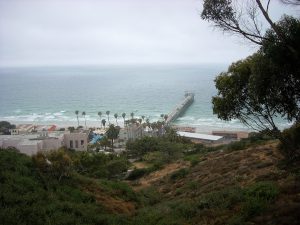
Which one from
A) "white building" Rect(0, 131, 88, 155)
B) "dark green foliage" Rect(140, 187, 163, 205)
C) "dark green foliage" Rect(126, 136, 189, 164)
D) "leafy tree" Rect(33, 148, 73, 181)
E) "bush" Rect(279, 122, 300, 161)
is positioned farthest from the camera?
"white building" Rect(0, 131, 88, 155)

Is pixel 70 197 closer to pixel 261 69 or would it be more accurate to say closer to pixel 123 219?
pixel 123 219

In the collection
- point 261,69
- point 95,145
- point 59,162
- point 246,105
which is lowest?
point 95,145

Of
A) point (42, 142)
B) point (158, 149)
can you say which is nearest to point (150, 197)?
point (158, 149)

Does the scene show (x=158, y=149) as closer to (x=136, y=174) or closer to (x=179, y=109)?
(x=136, y=174)

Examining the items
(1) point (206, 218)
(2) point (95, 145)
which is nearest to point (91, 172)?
(1) point (206, 218)

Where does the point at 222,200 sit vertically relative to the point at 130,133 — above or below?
above

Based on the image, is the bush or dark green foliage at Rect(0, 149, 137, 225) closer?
dark green foliage at Rect(0, 149, 137, 225)

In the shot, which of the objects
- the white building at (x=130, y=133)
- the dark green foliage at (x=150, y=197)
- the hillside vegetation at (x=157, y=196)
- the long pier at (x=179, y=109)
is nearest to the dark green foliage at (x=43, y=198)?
the hillside vegetation at (x=157, y=196)

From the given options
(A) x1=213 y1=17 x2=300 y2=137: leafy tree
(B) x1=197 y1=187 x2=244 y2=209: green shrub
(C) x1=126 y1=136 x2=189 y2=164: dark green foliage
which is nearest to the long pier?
(C) x1=126 y1=136 x2=189 y2=164: dark green foliage

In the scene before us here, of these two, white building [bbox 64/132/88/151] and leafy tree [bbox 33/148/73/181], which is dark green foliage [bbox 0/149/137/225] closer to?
leafy tree [bbox 33/148/73/181]

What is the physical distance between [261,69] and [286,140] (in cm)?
267

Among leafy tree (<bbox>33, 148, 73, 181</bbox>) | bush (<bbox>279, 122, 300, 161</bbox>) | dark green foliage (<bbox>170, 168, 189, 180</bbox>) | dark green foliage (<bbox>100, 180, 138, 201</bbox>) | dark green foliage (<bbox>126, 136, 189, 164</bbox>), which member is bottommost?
dark green foliage (<bbox>126, 136, 189, 164</bbox>)

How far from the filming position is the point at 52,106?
9744cm

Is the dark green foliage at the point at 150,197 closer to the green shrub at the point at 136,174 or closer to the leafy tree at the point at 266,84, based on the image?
the leafy tree at the point at 266,84
